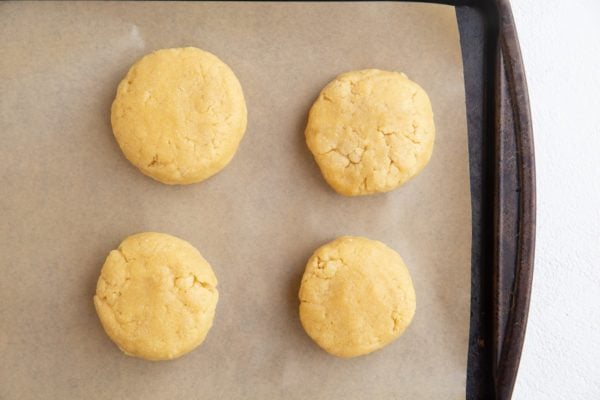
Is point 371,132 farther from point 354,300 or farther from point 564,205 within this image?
point 564,205

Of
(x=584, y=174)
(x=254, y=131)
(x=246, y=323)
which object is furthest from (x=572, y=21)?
(x=246, y=323)

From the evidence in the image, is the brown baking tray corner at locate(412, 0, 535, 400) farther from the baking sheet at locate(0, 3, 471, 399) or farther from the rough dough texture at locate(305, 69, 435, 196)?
the rough dough texture at locate(305, 69, 435, 196)

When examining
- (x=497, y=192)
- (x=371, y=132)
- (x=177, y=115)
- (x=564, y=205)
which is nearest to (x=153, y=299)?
(x=177, y=115)

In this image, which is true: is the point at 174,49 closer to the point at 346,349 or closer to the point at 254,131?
the point at 254,131

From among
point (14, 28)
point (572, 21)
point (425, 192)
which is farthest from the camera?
point (572, 21)

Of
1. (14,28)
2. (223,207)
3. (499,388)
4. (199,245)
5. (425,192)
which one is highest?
(14,28)

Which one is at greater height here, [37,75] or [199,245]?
[37,75]

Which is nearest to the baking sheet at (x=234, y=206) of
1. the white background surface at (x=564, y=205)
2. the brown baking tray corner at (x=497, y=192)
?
the brown baking tray corner at (x=497, y=192)

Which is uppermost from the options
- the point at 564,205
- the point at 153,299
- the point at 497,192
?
the point at 497,192
